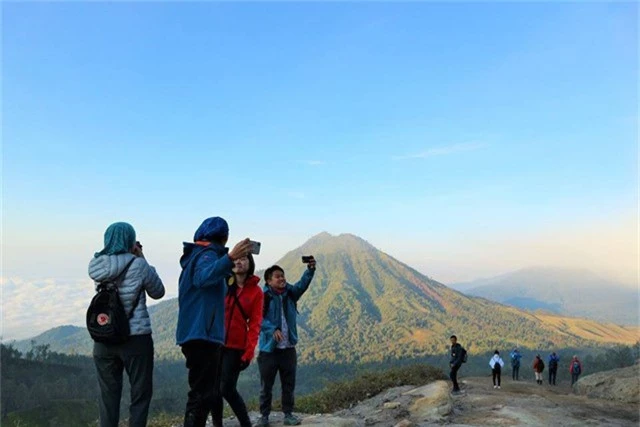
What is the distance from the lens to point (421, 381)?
44.7 feet

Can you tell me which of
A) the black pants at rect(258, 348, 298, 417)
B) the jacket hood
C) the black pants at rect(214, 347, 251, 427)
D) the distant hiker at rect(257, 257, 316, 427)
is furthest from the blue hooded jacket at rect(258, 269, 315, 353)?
the jacket hood

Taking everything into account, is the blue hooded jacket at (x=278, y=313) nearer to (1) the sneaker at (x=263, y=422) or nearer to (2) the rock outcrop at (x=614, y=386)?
(1) the sneaker at (x=263, y=422)

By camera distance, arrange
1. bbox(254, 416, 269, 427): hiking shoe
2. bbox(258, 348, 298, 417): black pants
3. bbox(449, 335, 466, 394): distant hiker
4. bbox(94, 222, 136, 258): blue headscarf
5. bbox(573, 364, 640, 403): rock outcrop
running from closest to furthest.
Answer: bbox(94, 222, 136, 258): blue headscarf
bbox(254, 416, 269, 427): hiking shoe
bbox(258, 348, 298, 417): black pants
bbox(449, 335, 466, 394): distant hiker
bbox(573, 364, 640, 403): rock outcrop

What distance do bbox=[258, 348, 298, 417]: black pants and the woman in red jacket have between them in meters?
0.77

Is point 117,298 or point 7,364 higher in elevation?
point 117,298

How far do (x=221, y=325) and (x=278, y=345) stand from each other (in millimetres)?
2039

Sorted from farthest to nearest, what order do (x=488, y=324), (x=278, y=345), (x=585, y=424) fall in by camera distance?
(x=488, y=324), (x=585, y=424), (x=278, y=345)

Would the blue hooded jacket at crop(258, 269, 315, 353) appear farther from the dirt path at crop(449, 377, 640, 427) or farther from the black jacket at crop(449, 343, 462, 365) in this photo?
the black jacket at crop(449, 343, 462, 365)

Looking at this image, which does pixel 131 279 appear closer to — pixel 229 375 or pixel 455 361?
pixel 229 375

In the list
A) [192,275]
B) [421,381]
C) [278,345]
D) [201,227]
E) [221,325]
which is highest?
[201,227]

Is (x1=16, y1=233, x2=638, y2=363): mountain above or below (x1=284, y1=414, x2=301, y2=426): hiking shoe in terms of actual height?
below

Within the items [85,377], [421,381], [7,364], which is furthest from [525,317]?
[421,381]

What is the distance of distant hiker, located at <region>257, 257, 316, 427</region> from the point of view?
5910 mm

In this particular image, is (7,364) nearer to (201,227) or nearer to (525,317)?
(201,227)
